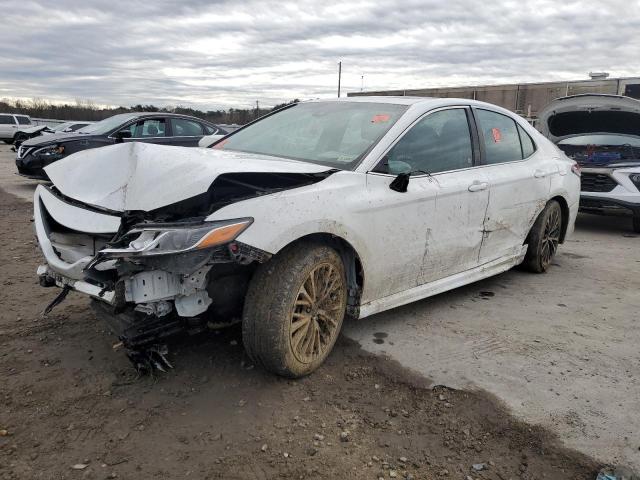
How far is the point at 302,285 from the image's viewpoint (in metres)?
2.91

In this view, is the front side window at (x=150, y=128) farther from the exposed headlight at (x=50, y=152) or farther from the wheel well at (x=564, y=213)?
the wheel well at (x=564, y=213)

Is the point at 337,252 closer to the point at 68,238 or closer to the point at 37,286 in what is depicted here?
the point at 68,238

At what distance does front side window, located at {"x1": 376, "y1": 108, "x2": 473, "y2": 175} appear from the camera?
3572 mm

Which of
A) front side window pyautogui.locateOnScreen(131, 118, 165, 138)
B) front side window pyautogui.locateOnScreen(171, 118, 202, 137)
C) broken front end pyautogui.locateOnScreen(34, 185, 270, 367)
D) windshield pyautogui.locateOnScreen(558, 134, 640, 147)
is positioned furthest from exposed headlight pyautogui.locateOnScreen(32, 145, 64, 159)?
windshield pyautogui.locateOnScreen(558, 134, 640, 147)

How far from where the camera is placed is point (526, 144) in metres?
5.05

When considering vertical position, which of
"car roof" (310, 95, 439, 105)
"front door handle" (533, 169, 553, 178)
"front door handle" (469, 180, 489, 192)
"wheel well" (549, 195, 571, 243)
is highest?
"car roof" (310, 95, 439, 105)

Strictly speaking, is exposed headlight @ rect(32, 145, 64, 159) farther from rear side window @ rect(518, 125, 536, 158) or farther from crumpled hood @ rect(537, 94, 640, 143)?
crumpled hood @ rect(537, 94, 640, 143)

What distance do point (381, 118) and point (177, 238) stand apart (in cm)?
185

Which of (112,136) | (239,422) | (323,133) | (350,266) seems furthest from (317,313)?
(112,136)

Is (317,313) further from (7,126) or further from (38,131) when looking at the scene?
(7,126)

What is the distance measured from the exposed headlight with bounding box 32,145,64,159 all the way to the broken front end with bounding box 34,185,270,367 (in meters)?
7.47

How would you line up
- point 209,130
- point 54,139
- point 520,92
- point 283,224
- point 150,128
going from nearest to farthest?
point 283,224
point 54,139
point 150,128
point 209,130
point 520,92

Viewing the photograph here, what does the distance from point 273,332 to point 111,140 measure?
828cm

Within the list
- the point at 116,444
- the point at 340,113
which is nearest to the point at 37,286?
the point at 116,444
